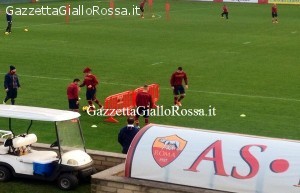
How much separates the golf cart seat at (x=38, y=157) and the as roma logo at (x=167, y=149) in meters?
2.85

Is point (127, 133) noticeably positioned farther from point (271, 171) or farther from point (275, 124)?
point (275, 124)

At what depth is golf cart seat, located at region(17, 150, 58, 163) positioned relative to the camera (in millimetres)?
16906

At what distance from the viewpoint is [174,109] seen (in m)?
26.8

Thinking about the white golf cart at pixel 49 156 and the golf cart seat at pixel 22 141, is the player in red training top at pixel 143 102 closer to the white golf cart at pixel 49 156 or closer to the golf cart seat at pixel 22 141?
the white golf cart at pixel 49 156

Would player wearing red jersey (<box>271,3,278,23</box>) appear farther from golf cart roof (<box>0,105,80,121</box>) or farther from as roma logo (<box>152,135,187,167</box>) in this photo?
as roma logo (<box>152,135,187,167</box>)

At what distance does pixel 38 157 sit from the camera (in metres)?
17.1

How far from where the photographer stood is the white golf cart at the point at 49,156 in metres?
16.8

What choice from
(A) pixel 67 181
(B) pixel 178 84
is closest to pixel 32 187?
(A) pixel 67 181

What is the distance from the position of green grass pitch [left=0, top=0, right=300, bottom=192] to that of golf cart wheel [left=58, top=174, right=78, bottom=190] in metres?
0.26

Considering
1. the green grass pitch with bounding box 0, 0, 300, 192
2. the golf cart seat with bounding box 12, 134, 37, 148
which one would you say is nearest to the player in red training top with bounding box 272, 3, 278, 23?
the green grass pitch with bounding box 0, 0, 300, 192

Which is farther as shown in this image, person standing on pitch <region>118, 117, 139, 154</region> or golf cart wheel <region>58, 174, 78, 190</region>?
person standing on pitch <region>118, 117, 139, 154</region>

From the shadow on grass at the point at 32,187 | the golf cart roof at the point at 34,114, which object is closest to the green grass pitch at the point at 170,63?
the shadow on grass at the point at 32,187

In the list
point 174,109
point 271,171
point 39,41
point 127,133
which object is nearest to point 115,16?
point 39,41

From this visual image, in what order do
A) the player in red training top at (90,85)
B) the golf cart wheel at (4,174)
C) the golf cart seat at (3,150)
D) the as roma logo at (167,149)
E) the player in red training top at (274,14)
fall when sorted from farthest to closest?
the player in red training top at (274,14), the player in red training top at (90,85), the golf cart seat at (3,150), the golf cart wheel at (4,174), the as roma logo at (167,149)
